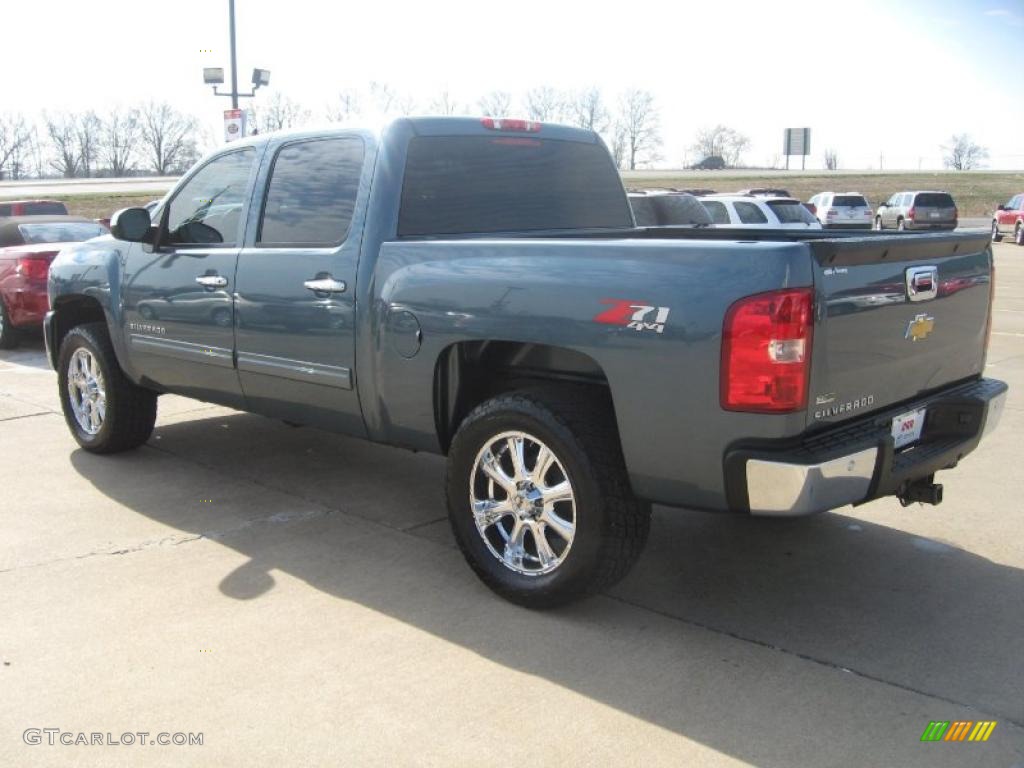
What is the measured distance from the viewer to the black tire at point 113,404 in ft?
20.2

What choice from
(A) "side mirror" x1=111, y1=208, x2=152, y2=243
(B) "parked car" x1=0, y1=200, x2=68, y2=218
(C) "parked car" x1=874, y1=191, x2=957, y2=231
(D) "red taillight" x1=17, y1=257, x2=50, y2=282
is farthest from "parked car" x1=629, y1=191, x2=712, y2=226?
(C) "parked car" x1=874, y1=191, x2=957, y2=231

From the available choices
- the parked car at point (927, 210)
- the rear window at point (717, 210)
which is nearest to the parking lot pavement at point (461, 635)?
the rear window at point (717, 210)

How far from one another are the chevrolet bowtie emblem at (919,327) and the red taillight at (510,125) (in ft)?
7.25

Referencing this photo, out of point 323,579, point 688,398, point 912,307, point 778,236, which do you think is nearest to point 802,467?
point 688,398

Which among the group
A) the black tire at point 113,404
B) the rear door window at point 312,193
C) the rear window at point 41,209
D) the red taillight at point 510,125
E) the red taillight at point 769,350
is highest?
the red taillight at point 510,125

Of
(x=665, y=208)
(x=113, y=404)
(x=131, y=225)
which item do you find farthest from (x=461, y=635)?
(x=665, y=208)

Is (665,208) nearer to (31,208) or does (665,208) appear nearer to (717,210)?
(717,210)

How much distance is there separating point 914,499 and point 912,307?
2.48 feet

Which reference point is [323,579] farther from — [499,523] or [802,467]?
[802,467]

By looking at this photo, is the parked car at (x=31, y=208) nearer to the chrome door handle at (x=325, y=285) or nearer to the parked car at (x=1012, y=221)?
the chrome door handle at (x=325, y=285)

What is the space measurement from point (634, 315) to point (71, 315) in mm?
4487

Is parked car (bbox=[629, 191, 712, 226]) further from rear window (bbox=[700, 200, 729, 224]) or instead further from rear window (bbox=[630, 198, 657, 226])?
rear window (bbox=[700, 200, 729, 224])

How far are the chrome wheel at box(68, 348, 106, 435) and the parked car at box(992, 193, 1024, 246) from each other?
99.8 feet

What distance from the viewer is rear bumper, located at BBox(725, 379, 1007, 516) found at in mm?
3287
